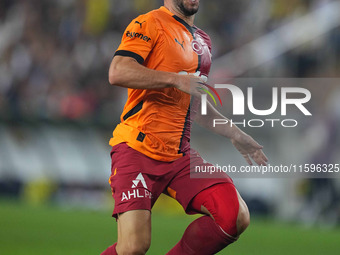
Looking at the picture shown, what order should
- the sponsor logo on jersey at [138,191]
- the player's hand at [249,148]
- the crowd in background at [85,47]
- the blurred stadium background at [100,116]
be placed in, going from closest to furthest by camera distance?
the sponsor logo on jersey at [138,191], the player's hand at [249,148], the blurred stadium background at [100,116], the crowd in background at [85,47]

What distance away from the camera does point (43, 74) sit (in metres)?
16.0

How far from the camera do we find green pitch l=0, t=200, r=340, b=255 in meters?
8.34

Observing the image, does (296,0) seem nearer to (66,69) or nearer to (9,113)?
(66,69)

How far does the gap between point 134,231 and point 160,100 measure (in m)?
1.03

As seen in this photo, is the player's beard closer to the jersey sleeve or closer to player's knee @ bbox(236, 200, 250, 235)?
the jersey sleeve

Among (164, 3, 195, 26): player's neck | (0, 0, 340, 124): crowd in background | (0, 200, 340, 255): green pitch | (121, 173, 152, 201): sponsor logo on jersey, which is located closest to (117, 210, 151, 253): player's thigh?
(121, 173, 152, 201): sponsor logo on jersey

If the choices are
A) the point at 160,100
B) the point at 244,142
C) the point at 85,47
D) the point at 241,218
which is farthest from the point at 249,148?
the point at 85,47

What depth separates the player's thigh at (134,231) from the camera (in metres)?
4.88

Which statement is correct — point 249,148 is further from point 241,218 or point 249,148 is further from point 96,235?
point 96,235

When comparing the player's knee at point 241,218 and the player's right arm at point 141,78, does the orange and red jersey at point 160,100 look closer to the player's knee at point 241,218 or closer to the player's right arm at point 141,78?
the player's right arm at point 141,78

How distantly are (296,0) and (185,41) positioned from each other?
9.84 m

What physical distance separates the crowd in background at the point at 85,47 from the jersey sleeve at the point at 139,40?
8342mm

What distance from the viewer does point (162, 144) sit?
5309mm

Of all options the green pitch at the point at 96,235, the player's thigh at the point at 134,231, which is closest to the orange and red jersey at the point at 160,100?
the player's thigh at the point at 134,231
